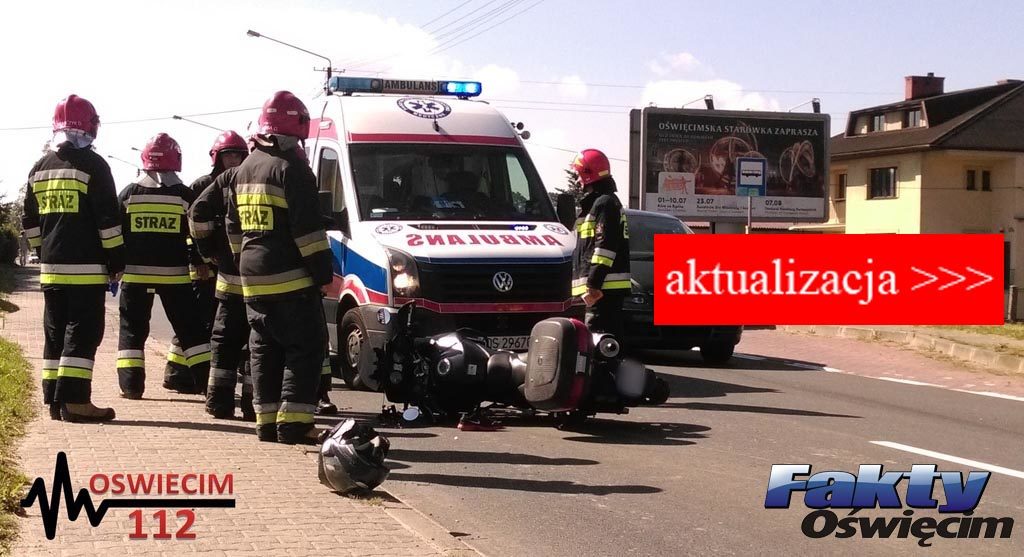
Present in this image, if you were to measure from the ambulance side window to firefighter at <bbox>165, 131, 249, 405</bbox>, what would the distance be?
1197 mm

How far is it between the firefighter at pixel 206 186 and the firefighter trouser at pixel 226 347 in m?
0.50

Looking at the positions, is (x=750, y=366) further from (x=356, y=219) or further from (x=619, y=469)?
(x=619, y=469)

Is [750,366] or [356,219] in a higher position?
[356,219]

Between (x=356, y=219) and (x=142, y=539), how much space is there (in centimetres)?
600

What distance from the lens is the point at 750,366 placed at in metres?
15.9

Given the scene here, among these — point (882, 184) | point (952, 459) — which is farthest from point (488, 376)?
point (882, 184)

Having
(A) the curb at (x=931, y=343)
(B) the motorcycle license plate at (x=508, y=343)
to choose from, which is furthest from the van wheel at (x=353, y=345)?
(A) the curb at (x=931, y=343)

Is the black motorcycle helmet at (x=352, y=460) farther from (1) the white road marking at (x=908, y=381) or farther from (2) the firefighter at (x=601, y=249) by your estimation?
(1) the white road marking at (x=908, y=381)

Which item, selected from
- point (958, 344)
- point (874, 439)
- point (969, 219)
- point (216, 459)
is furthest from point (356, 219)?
point (969, 219)

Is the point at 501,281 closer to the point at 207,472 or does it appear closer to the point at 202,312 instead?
the point at 202,312

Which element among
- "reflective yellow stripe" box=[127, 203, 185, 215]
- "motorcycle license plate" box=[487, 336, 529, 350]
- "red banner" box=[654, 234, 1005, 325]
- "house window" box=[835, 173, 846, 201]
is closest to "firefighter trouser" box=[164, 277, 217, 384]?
"reflective yellow stripe" box=[127, 203, 185, 215]

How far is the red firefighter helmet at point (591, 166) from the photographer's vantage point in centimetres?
1087

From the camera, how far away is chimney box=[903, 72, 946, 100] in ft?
190

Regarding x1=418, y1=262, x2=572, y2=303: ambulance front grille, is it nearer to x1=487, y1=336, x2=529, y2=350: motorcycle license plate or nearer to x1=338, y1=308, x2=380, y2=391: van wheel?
x1=487, y1=336, x2=529, y2=350: motorcycle license plate
